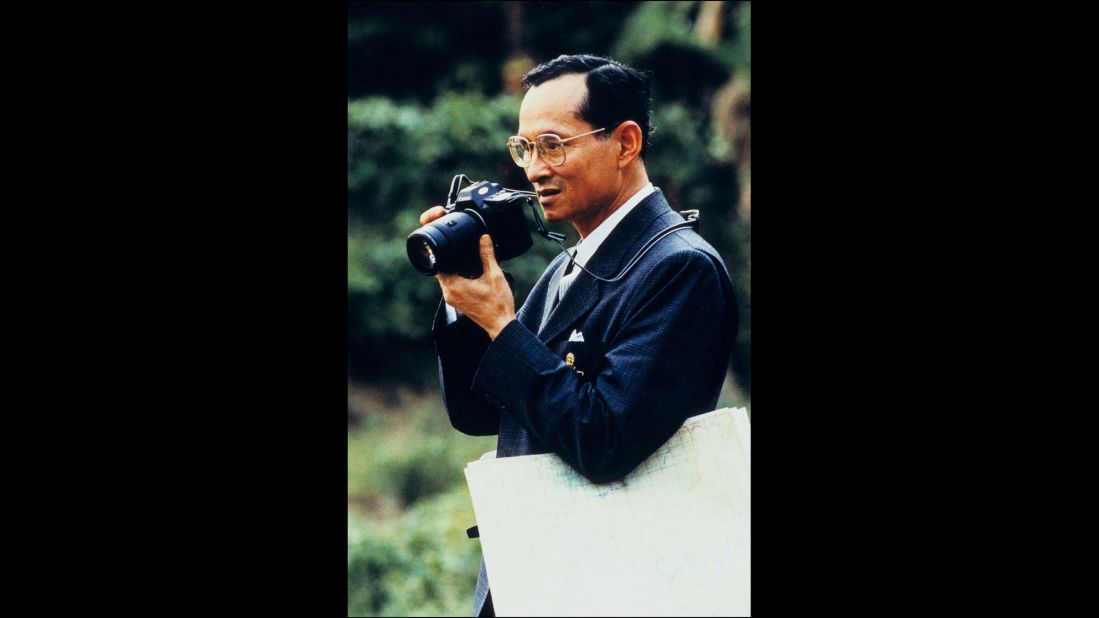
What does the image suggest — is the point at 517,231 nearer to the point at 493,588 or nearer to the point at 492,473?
the point at 492,473

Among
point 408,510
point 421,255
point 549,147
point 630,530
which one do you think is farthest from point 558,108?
point 408,510

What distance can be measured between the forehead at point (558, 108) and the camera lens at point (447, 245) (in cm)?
28

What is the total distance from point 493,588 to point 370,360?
8.36ft

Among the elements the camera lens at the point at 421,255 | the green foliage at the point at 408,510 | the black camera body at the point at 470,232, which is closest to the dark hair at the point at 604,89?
the black camera body at the point at 470,232

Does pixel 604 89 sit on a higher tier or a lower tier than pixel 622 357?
higher

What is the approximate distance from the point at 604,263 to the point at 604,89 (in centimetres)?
40

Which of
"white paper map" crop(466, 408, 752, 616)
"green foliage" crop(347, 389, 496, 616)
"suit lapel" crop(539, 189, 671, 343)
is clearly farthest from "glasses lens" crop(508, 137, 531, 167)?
"green foliage" crop(347, 389, 496, 616)

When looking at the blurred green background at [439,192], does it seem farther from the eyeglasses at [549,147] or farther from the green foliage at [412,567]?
the eyeglasses at [549,147]

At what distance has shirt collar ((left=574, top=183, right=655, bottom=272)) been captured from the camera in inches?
92.6

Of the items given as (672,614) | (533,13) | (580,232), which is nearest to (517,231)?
(580,232)

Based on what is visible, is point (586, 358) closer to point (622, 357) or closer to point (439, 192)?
point (622, 357)

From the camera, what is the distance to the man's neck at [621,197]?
7.82 ft

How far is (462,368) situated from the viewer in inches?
97.4

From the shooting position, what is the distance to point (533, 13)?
3535mm
